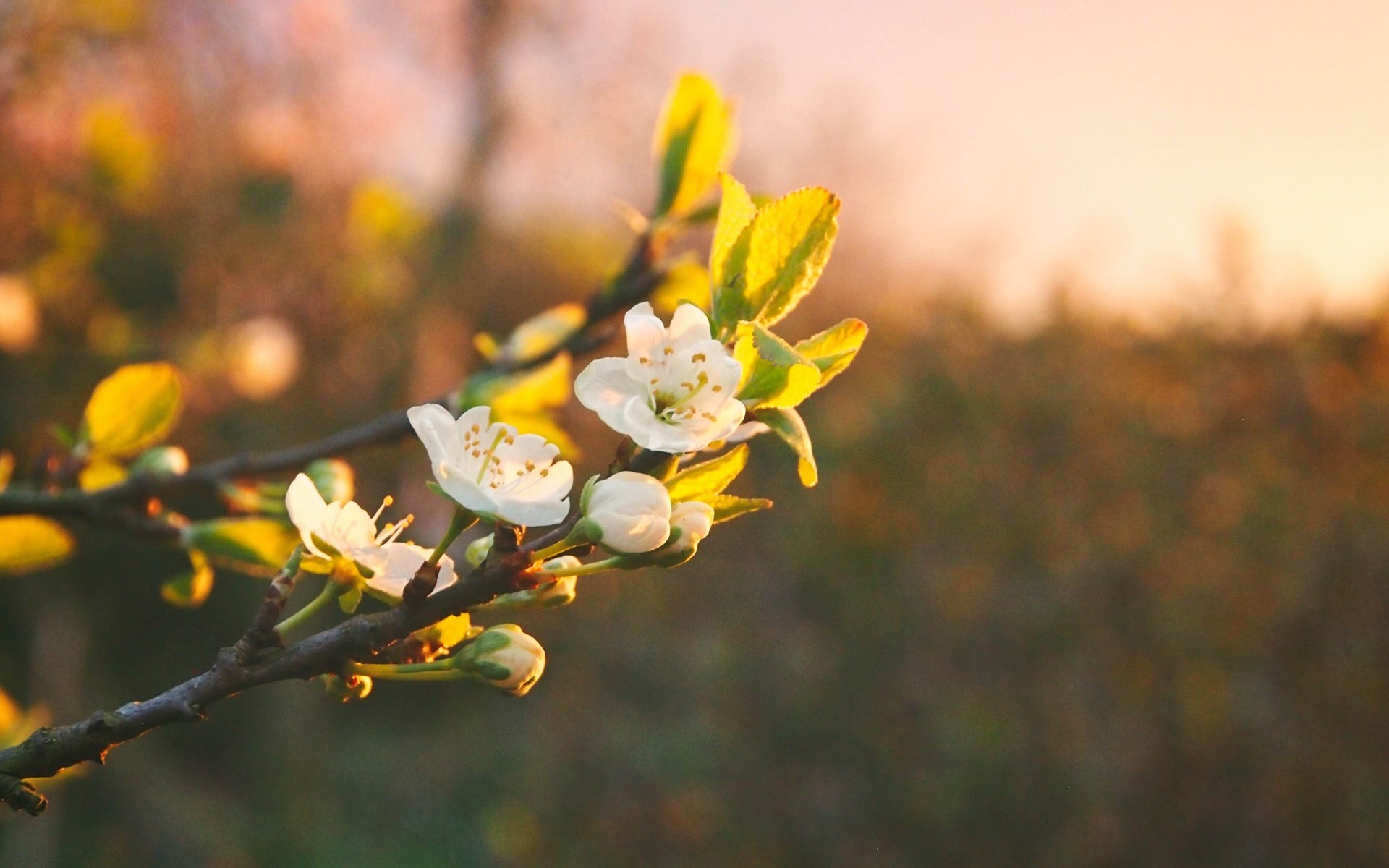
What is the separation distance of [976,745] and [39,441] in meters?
2.38

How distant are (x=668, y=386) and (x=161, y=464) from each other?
0.60m

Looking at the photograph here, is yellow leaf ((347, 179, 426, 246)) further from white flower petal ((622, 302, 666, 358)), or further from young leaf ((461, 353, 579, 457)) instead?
white flower petal ((622, 302, 666, 358))

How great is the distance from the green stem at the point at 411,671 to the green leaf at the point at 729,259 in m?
0.24

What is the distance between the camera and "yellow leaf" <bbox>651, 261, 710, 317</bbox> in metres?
0.95

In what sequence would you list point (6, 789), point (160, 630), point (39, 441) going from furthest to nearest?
1. point (160, 630)
2. point (39, 441)
3. point (6, 789)

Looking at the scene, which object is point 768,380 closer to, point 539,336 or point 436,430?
point 436,430

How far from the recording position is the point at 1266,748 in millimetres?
2619

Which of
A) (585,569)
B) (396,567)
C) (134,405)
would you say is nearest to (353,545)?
(396,567)

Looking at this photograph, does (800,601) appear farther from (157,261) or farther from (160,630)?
(160,630)

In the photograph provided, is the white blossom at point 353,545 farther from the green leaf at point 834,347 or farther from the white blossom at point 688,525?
the green leaf at point 834,347

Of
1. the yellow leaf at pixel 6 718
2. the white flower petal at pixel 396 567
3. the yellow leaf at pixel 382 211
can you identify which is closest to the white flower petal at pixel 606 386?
the white flower petal at pixel 396 567

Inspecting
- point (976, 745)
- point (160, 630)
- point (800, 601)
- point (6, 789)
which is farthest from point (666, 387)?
point (160, 630)

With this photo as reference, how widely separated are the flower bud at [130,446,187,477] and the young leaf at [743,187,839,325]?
61 cm

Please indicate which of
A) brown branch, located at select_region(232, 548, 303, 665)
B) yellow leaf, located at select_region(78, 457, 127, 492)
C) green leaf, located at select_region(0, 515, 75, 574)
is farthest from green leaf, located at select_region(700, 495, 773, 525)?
yellow leaf, located at select_region(78, 457, 127, 492)
